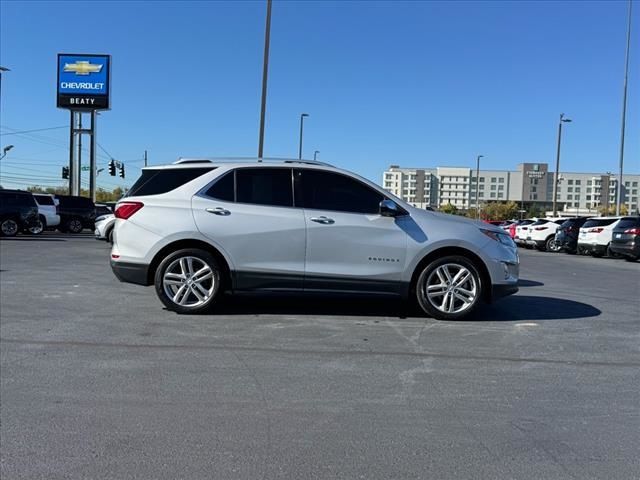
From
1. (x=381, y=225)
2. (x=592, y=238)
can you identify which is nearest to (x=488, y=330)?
(x=381, y=225)

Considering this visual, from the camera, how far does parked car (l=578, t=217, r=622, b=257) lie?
2086 centimetres

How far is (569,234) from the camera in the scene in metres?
23.7

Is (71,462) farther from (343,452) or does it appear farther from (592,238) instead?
(592,238)

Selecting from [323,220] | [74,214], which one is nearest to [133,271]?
[323,220]

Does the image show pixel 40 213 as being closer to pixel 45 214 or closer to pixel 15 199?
pixel 45 214

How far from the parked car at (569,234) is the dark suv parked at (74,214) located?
2295 centimetres

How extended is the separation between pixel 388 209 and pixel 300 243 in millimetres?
1129

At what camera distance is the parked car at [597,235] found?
2086cm

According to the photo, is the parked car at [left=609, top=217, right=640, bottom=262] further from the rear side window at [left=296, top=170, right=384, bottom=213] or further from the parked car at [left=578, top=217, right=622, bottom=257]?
the rear side window at [left=296, top=170, right=384, bottom=213]

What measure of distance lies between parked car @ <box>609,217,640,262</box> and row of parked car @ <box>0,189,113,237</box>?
22.2 m

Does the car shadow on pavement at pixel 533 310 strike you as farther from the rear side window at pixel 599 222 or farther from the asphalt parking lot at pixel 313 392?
the rear side window at pixel 599 222

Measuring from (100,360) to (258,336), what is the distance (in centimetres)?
162

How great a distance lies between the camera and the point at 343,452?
342 centimetres

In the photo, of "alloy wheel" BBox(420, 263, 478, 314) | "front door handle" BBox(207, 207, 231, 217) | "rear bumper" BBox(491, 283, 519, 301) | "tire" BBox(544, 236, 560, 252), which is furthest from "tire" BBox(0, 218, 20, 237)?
"tire" BBox(544, 236, 560, 252)
